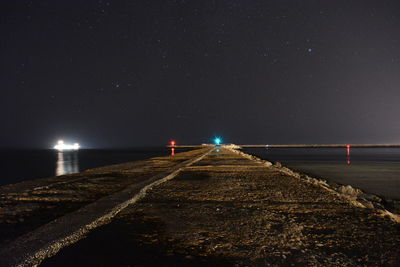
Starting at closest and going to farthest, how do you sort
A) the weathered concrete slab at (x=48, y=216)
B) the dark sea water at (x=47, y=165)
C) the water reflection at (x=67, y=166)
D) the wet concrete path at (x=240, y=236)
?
the wet concrete path at (x=240, y=236) → the weathered concrete slab at (x=48, y=216) → the dark sea water at (x=47, y=165) → the water reflection at (x=67, y=166)

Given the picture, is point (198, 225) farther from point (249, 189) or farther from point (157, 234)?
point (249, 189)

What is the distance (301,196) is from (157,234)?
4.46m

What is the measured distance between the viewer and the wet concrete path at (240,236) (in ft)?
11.1

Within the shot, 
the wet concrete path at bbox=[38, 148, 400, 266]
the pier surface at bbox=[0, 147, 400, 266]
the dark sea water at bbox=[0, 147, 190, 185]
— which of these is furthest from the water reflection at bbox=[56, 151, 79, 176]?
the wet concrete path at bbox=[38, 148, 400, 266]

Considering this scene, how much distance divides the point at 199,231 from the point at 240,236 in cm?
66

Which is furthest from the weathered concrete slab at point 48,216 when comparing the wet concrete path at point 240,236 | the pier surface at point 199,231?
the wet concrete path at point 240,236

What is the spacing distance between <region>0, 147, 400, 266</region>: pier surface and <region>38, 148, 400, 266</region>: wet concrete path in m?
0.01

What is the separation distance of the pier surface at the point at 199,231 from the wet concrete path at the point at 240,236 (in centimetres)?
1

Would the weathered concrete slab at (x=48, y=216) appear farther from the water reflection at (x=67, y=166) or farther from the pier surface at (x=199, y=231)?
the water reflection at (x=67, y=166)

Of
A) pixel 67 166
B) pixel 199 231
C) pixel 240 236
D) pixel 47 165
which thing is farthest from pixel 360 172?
pixel 47 165

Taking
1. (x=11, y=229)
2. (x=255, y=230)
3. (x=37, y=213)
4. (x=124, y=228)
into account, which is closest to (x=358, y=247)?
(x=255, y=230)

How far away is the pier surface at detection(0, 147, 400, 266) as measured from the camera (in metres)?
3.43

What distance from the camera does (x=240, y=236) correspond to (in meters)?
4.17

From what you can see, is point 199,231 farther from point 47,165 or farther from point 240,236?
point 47,165
